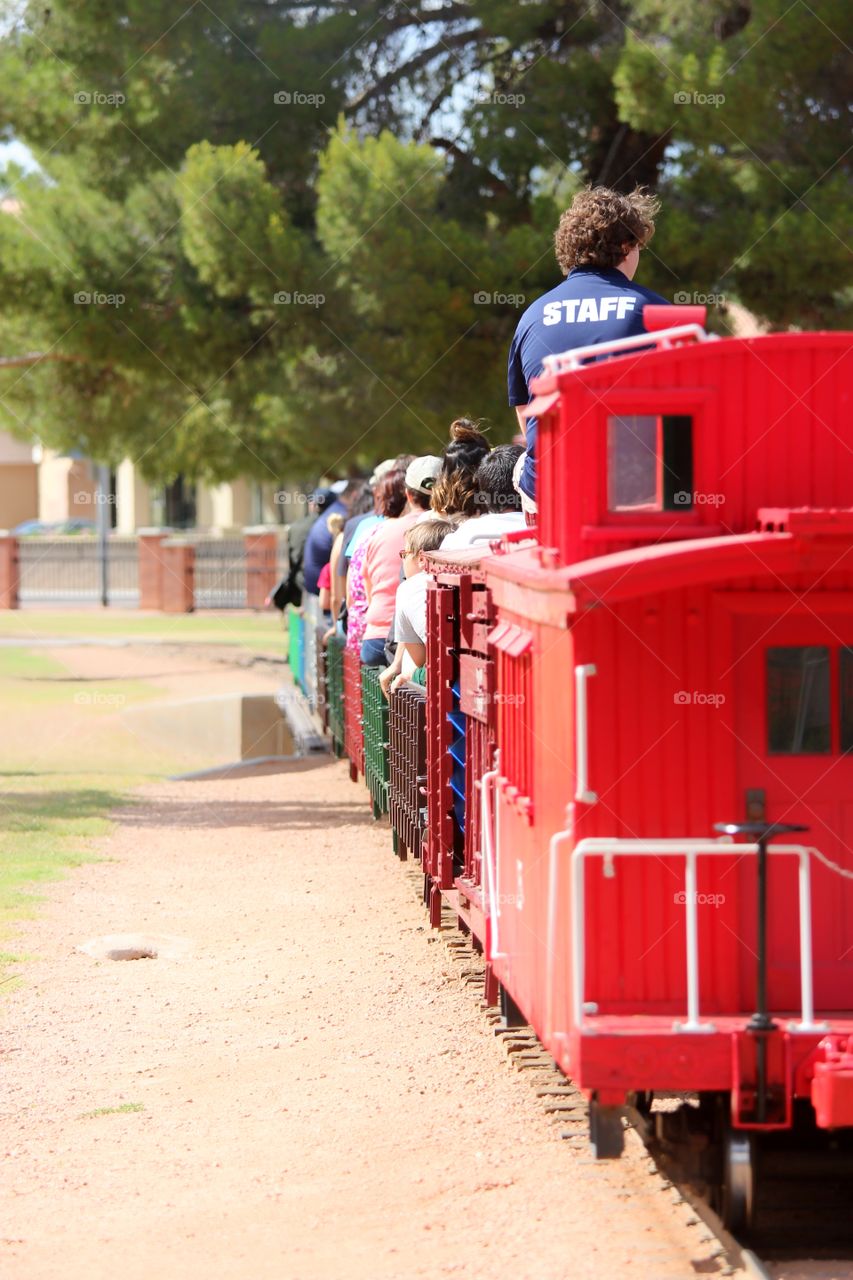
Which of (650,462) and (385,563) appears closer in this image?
(650,462)

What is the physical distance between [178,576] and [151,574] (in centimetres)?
80

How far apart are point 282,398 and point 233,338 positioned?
0.95m

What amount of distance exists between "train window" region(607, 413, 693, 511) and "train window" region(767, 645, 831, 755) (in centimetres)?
50

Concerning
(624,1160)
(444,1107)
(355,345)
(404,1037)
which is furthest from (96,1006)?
(355,345)

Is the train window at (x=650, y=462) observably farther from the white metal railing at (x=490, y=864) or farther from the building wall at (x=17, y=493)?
the building wall at (x=17, y=493)

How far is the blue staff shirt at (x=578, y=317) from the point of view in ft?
19.5

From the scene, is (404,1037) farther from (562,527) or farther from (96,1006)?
(562,527)

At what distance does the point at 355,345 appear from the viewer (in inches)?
809

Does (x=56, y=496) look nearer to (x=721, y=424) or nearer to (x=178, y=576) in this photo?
(x=178, y=576)

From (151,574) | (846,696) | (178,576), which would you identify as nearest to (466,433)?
(846,696)

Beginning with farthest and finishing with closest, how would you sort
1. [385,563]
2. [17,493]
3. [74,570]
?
1. [17,493]
2. [74,570]
3. [385,563]

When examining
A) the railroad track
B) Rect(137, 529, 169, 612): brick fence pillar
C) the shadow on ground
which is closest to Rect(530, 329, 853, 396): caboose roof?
the railroad track

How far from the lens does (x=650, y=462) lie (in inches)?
178

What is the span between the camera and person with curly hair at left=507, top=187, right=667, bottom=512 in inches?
234
